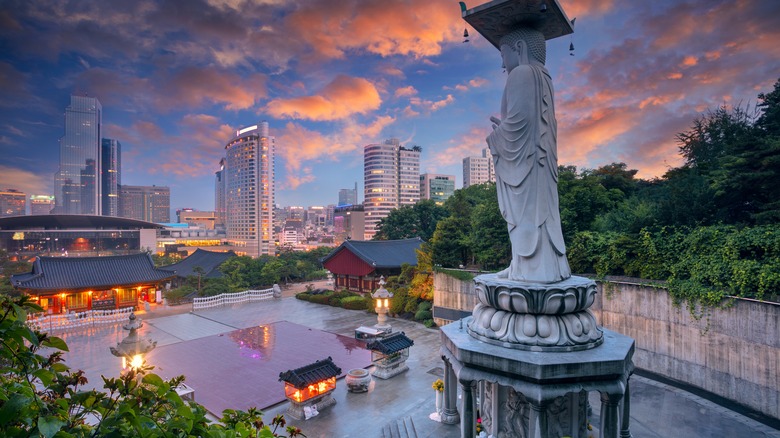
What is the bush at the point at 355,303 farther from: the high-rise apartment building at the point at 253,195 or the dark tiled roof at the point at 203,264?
the high-rise apartment building at the point at 253,195

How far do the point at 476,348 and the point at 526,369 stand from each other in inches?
40.5

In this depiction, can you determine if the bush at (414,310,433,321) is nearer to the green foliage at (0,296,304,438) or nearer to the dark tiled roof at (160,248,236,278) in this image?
the green foliage at (0,296,304,438)

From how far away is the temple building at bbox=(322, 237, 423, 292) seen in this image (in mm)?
30703

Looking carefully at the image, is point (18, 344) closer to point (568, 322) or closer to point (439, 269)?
point (568, 322)

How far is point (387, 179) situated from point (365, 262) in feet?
232

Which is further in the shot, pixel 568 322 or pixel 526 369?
pixel 568 322

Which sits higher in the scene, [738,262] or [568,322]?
[738,262]

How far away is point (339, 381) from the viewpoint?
570 inches

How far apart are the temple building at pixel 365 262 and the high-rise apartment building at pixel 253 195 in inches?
2297

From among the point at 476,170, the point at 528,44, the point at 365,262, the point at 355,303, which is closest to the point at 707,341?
the point at 528,44

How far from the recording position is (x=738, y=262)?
11266 millimetres

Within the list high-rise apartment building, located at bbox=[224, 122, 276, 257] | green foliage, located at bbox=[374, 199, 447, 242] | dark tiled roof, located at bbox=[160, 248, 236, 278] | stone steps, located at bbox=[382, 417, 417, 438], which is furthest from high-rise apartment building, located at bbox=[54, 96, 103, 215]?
stone steps, located at bbox=[382, 417, 417, 438]

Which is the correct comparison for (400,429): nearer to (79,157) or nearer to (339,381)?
(339,381)

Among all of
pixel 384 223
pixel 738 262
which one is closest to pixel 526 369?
pixel 738 262
